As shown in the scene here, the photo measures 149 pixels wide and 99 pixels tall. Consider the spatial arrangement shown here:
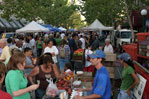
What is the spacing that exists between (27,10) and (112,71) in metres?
23.7

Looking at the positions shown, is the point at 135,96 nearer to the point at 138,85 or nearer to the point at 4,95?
the point at 138,85

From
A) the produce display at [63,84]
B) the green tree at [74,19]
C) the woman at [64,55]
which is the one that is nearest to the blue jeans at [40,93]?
the produce display at [63,84]

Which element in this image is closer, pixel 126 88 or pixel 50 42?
pixel 126 88

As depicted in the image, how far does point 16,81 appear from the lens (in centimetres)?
339

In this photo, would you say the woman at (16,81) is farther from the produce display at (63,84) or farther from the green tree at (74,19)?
the green tree at (74,19)

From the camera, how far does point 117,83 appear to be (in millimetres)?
7059

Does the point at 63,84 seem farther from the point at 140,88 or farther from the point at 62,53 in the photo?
the point at 62,53

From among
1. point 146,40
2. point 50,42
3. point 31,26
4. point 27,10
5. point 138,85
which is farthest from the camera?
point 27,10

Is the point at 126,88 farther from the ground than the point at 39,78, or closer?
closer

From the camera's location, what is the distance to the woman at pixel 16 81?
3.37 metres

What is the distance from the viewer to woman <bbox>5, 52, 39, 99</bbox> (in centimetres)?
337

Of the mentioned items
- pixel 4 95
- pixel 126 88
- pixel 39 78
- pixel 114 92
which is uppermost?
pixel 4 95

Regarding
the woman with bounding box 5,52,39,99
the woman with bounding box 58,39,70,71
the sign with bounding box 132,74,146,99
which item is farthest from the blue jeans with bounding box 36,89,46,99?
the woman with bounding box 58,39,70,71

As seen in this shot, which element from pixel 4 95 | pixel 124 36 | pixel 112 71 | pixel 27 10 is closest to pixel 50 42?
pixel 112 71
